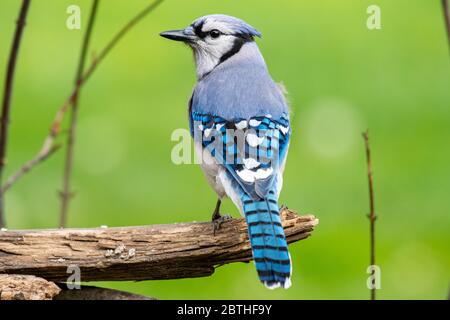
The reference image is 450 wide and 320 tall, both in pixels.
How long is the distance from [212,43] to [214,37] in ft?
0.10

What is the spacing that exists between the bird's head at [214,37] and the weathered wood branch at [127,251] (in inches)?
39.0

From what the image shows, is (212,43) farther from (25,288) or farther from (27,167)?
(25,288)

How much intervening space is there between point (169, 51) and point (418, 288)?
3.08 metres

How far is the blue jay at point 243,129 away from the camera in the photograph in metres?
3.35

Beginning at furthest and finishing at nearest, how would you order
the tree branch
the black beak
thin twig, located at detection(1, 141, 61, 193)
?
the black beak < thin twig, located at detection(1, 141, 61, 193) < the tree branch

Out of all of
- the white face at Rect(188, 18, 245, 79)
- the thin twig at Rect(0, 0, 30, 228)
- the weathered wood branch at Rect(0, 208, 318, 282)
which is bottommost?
the weathered wood branch at Rect(0, 208, 318, 282)

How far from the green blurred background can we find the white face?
1566 millimetres

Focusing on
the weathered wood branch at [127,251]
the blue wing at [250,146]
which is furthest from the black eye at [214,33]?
the weathered wood branch at [127,251]

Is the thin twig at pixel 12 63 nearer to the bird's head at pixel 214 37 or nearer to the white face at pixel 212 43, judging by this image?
the bird's head at pixel 214 37

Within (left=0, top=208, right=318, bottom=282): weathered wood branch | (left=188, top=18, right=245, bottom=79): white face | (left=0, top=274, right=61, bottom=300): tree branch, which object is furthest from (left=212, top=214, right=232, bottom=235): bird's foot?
(left=188, top=18, right=245, bottom=79): white face

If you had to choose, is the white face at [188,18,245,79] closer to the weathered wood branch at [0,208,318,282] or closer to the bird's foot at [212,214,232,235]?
the bird's foot at [212,214,232,235]

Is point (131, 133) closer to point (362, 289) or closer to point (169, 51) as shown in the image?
point (169, 51)

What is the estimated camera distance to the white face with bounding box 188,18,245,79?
421 centimetres
